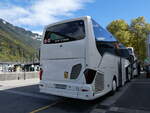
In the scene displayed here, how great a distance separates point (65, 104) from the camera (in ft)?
24.7

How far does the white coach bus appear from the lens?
658 centimetres

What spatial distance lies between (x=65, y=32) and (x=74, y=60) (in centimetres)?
124

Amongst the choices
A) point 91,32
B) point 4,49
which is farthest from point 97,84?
point 4,49

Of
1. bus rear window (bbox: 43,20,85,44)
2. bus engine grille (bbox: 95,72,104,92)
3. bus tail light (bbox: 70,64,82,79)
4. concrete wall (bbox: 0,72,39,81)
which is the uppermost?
bus rear window (bbox: 43,20,85,44)

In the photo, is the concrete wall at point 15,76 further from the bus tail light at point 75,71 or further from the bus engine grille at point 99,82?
the bus engine grille at point 99,82

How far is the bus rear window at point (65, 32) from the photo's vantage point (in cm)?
689

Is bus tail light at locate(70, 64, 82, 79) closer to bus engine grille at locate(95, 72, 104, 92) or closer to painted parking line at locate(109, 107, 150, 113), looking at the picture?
bus engine grille at locate(95, 72, 104, 92)

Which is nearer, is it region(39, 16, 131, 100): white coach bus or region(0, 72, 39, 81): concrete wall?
region(39, 16, 131, 100): white coach bus

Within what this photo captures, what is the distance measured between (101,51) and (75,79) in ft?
5.34

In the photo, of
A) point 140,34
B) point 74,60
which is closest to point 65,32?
point 74,60

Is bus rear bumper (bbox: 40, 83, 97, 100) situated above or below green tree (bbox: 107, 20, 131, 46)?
below

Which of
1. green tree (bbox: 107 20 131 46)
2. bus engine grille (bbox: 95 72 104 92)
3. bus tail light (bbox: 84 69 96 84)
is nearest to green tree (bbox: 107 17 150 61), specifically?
green tree (bbox: 107 20 131 46)

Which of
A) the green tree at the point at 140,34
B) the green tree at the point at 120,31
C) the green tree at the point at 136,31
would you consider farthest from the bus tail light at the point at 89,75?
the green tree at the point at 140,34

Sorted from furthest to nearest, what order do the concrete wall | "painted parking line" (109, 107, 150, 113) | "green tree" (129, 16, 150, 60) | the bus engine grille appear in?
"green tree" (129, 16, 150, 60) < the concrete wall < the bus engine grille < "painted parking line" (109, 107, 150, 113)
